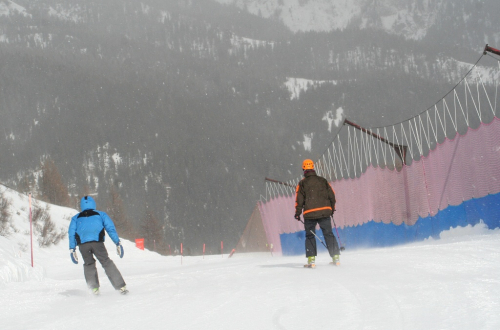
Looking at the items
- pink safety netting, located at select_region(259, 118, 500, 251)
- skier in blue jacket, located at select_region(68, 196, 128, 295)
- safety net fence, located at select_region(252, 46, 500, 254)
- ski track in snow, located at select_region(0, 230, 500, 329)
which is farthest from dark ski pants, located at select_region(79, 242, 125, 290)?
pink safety netting, located at select_region(259, 118, 500, 251)

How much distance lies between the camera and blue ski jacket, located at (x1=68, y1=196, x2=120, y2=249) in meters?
7.93

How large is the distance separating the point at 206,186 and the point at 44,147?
54622mm

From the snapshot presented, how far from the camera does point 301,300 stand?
5.63 m

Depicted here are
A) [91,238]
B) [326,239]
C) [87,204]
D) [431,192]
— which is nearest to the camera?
[91,238]

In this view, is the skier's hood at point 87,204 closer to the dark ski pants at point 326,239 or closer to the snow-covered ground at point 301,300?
the snow-covered ground at point 301,300

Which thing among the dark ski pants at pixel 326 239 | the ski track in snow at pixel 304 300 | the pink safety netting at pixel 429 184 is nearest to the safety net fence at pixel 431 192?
the pink safety netting at pixel 429 184

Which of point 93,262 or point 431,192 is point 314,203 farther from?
point 431,192

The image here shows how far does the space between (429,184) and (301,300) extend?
9.39 m

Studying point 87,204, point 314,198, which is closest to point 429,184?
point 314,198

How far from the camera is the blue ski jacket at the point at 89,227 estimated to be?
26.0 feet

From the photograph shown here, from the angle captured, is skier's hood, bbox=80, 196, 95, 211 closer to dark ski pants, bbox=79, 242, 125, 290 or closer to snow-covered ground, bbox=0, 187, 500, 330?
dark ski pants, bbox=79, 242, 125, 290

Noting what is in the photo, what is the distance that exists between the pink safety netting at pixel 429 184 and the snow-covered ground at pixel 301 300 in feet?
10.1

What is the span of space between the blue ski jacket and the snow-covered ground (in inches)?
28.8

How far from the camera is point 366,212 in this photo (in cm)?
1802
